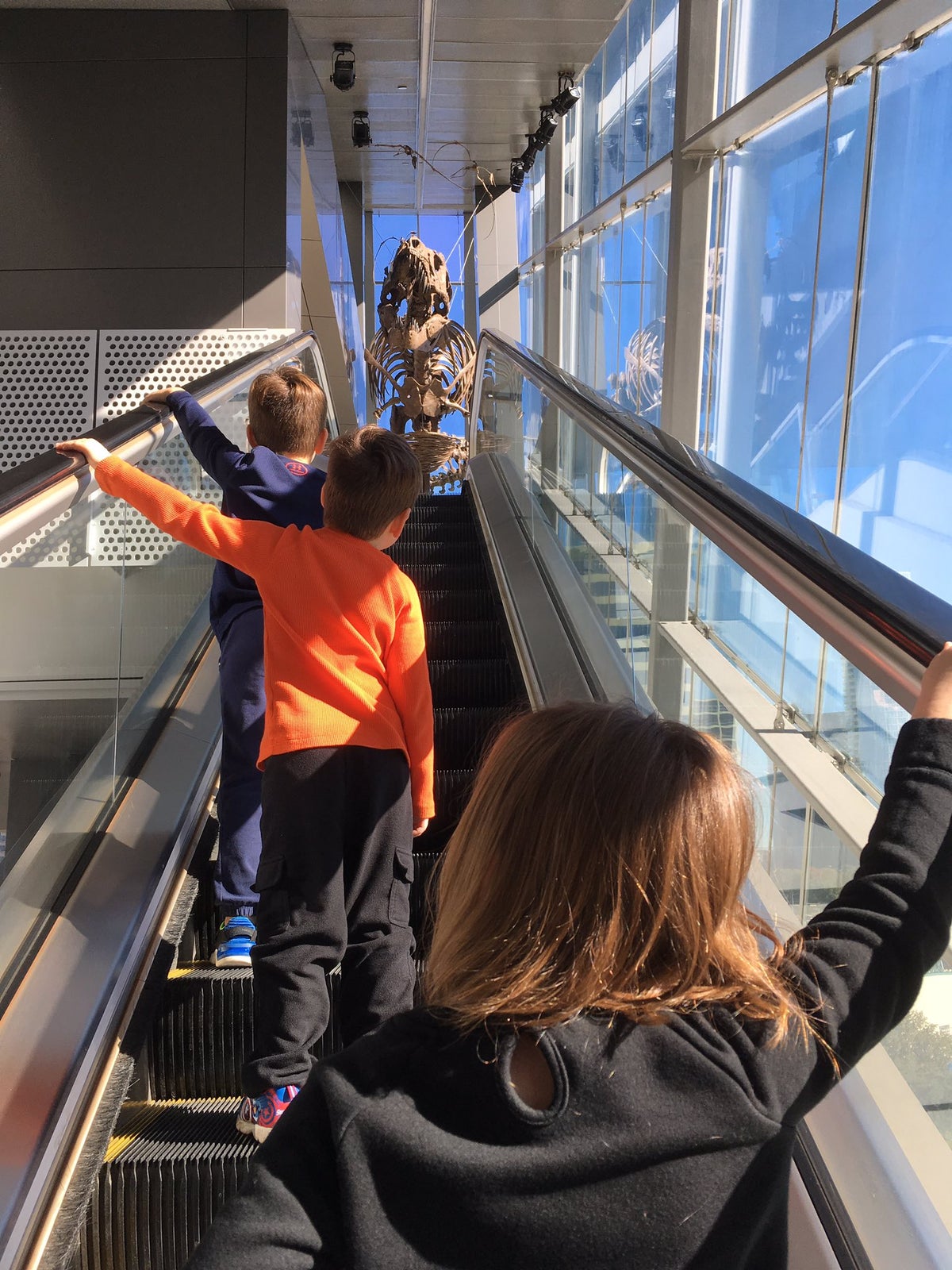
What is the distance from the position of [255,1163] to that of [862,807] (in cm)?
114

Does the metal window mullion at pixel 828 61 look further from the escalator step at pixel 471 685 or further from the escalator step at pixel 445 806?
the escalator step at pixel 445 806

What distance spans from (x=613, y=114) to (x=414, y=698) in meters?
10.9

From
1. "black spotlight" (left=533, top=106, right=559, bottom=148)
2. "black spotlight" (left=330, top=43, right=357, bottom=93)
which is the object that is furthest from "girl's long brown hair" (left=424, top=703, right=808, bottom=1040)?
"black spotlight" (left=533, top=106, right=559, bottom=148)

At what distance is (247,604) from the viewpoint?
2.69m

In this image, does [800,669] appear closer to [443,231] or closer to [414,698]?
[414,698]

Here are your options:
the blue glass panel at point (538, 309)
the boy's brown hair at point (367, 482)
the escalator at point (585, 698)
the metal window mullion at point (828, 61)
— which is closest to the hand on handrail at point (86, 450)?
the escalator at point (585, 698)

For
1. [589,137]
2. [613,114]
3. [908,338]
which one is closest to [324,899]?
[908,338]

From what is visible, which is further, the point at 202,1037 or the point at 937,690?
the point at 202,1037

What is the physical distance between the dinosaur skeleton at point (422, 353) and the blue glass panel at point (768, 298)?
1938 mm

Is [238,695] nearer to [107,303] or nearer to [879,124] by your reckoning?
[879,124]

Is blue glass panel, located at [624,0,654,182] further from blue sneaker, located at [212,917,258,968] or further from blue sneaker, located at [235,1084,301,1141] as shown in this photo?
blue sneaker, located at [235,1084,301,1141]

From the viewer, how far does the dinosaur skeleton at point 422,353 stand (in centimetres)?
717

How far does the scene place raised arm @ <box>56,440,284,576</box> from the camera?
2.30 meters

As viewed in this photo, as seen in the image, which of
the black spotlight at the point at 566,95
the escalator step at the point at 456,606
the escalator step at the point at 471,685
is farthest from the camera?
the black spotlight at the point at 566,95
